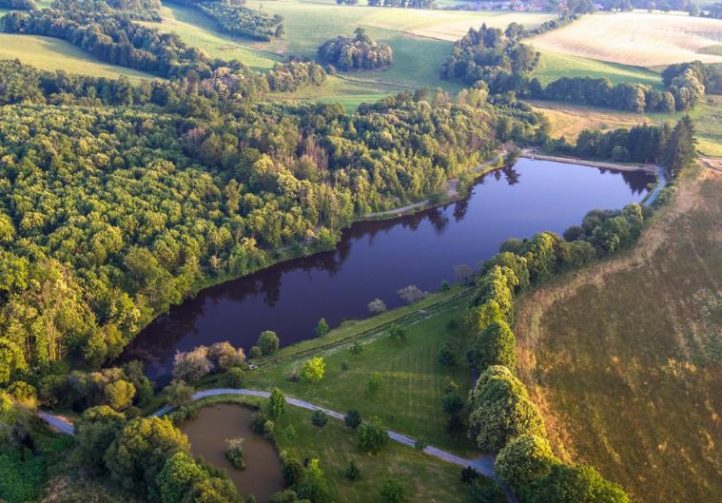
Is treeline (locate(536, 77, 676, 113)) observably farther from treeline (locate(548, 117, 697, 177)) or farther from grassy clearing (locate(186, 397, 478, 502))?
grassy clearing (locate(186, 397, 478, 502))

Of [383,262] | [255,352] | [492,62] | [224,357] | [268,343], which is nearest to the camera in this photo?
[224,357]

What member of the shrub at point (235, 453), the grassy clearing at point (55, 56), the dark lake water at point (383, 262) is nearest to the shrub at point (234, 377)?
the shrub at point (235, 453)

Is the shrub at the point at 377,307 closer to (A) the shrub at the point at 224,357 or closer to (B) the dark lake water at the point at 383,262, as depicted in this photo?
(B) the dark lake water at the point at 383,262

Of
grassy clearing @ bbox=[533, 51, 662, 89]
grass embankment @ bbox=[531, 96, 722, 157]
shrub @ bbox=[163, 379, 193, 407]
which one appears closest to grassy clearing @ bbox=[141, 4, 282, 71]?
grass embankment @ bbox=[531, 96, 722, 157]

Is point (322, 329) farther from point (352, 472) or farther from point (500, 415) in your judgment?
point (500, 415)

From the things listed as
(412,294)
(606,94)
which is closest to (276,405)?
(412,294)
